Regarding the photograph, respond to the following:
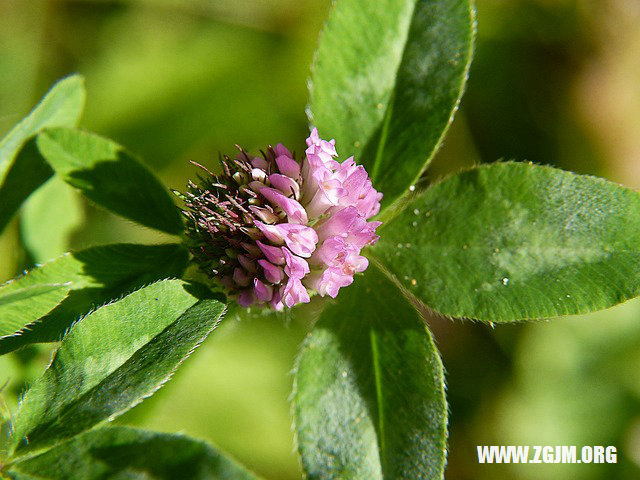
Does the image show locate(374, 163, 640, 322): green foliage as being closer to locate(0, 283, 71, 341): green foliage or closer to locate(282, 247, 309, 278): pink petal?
locate(282, 247, 309, 278): pink petal

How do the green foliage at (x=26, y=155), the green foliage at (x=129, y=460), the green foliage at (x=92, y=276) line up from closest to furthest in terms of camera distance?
1. the green foliage at (x=129, y=460)
2. the green foliage at (x=92, y=276)
3. the green foliage at (x=26, y=155)

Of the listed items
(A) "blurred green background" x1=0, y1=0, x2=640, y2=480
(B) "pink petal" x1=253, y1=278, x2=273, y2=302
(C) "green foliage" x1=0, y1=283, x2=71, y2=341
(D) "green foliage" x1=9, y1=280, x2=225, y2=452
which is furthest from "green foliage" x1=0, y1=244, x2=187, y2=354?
(A) "blurred green background" x1=0, y1=0, x2=640, y2=480

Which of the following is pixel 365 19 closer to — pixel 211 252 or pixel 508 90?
pixel 211 252

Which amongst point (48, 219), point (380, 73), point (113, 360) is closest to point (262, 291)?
point (113, 360)

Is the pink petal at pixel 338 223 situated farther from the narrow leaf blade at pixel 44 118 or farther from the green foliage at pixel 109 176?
the narrow leaf blade at pixel 44 118

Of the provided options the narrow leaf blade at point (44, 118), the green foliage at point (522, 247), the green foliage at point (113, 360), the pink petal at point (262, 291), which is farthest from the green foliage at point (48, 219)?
the green foliage at point (522, 247)

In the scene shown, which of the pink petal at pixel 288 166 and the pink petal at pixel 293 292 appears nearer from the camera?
the pink petal at pixel 293 292
